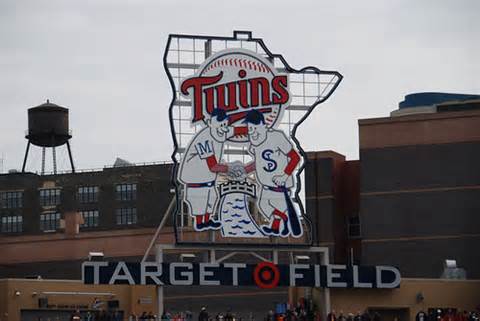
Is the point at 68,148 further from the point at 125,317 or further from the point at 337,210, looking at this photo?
the point at 125,317

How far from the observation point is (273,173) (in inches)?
2618

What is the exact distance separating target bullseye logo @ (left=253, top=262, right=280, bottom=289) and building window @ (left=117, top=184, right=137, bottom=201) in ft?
271

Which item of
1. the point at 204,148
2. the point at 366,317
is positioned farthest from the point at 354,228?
the point at 204,148

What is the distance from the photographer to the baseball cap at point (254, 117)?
66500 mm

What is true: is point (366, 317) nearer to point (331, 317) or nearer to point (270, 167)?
point (331, 317)

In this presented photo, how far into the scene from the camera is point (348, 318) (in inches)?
2660

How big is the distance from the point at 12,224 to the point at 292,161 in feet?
309

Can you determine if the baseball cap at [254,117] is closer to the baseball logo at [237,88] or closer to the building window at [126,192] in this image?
the baseball logo at [237,88]

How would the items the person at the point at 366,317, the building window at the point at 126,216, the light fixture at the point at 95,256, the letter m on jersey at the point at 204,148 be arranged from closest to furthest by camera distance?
the letter m on jersey at the point at 204,148
the person at the point at 366,317
the light fixture at the point at 95,256
the building window at the point at 126,216

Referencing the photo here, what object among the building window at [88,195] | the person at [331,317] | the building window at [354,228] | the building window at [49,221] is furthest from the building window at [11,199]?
the person at [331,317]

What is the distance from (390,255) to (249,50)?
2748 centimetres

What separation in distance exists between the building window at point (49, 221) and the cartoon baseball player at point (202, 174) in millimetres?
89082

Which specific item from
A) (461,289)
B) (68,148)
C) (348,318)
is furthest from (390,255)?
(68,148)

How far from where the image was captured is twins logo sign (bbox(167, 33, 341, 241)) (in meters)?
65.4
